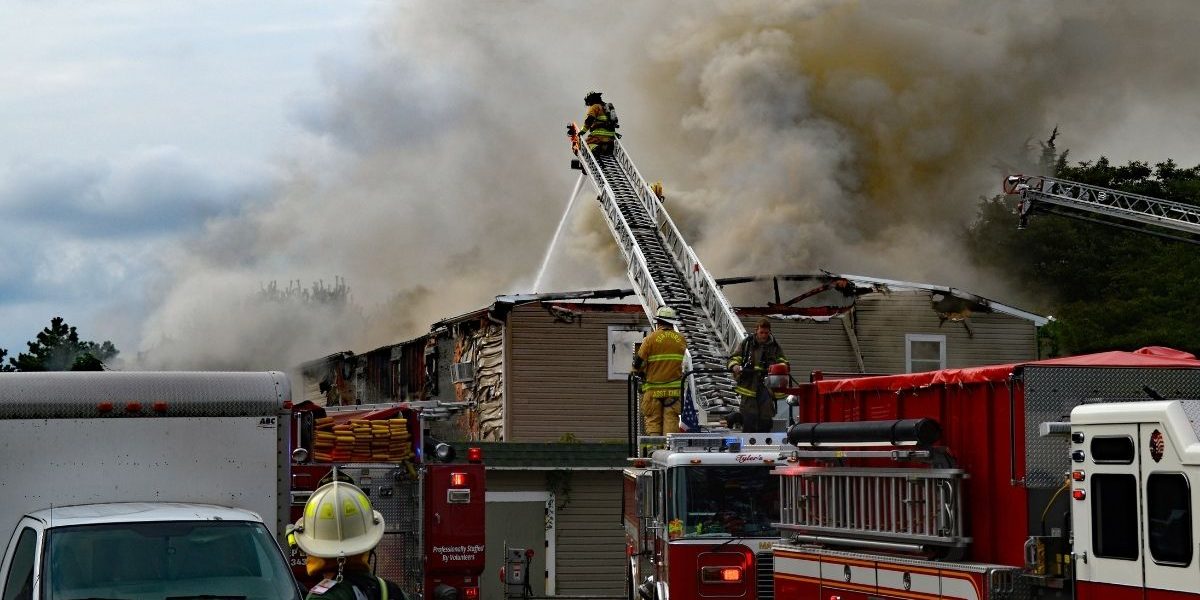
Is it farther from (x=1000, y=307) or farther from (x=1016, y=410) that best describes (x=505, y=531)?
(x=1016, y=410)

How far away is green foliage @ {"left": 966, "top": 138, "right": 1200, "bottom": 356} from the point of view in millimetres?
43906

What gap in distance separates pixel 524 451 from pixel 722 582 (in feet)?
36.1

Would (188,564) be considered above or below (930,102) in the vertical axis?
below

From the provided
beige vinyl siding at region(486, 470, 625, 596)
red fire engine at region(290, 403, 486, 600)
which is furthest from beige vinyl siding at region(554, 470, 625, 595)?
red fire engine at region(290, 403, 486, 600)

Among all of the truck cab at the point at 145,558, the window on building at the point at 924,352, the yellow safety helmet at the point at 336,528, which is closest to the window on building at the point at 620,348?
the window on building at the point at 924,352

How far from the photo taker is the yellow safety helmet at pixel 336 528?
5832 mm

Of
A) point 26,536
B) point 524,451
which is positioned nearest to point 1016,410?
point 26,536

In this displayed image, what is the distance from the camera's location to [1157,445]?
7457 millimetres

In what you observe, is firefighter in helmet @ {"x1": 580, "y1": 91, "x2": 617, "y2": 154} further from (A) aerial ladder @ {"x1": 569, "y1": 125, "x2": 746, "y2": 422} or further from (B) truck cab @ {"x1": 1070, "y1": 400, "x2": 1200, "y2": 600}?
(B) truck cab @ {"x1": 1070, "y1": 400, "x2": 1200, "y2": 600}

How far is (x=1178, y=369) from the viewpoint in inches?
347

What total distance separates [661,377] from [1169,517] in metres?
9.75

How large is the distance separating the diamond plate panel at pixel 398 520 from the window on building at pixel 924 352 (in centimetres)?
1653

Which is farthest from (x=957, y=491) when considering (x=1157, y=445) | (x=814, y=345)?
(x=814, y=345)

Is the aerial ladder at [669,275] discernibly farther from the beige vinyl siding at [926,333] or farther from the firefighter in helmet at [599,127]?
the beige vinyl siding at [926,333]
